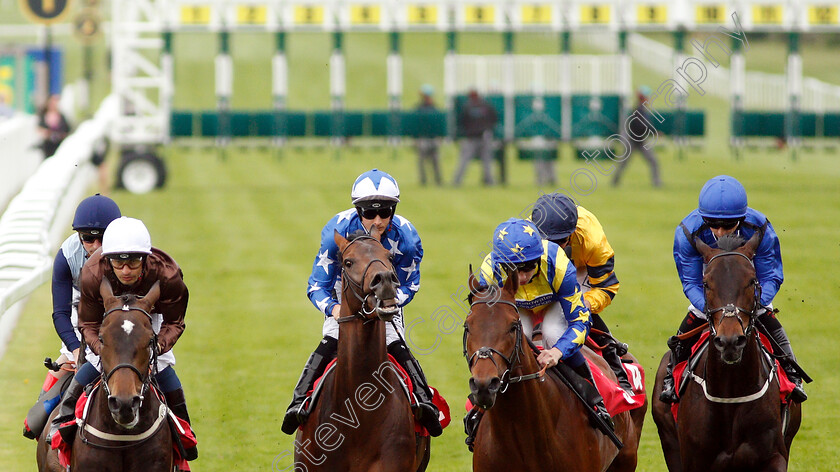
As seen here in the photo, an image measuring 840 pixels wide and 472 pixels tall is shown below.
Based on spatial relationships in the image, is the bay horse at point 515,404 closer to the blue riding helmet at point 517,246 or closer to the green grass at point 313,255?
the blue riding helmet at point 517,246

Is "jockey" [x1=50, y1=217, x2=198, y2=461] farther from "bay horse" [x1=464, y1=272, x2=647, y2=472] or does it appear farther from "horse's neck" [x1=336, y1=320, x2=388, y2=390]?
"bay horse" [x1=464, y1=272, x2=647, y2=472]

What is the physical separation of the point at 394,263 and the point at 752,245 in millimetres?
1928

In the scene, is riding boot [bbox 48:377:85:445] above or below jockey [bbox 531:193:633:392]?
below

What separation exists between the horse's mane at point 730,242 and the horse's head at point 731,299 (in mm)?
20

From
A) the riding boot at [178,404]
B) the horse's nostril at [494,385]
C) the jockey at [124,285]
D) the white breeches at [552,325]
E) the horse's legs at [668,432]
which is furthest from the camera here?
the horse's legs at [668,432]

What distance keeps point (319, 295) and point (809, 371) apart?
5786mm

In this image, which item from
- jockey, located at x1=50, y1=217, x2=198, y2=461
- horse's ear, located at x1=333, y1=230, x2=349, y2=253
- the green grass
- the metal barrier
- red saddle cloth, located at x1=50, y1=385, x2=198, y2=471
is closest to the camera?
jockey, located at x1=50, y1=217, x2=198, y2=461

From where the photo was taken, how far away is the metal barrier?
9.62 metres

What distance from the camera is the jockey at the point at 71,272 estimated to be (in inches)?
245

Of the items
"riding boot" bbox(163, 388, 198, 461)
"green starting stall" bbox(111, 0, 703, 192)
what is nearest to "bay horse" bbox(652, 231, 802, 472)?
"riding boot" bbox(163, 388, 198, 461)

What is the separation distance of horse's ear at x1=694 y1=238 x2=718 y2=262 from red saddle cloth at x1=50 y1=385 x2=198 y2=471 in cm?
286

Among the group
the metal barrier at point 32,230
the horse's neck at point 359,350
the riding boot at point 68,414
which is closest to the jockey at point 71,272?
the riding boot at point 68,414

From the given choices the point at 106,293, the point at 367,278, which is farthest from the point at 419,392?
the point at 106,293

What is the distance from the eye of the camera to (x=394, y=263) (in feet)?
21.4
